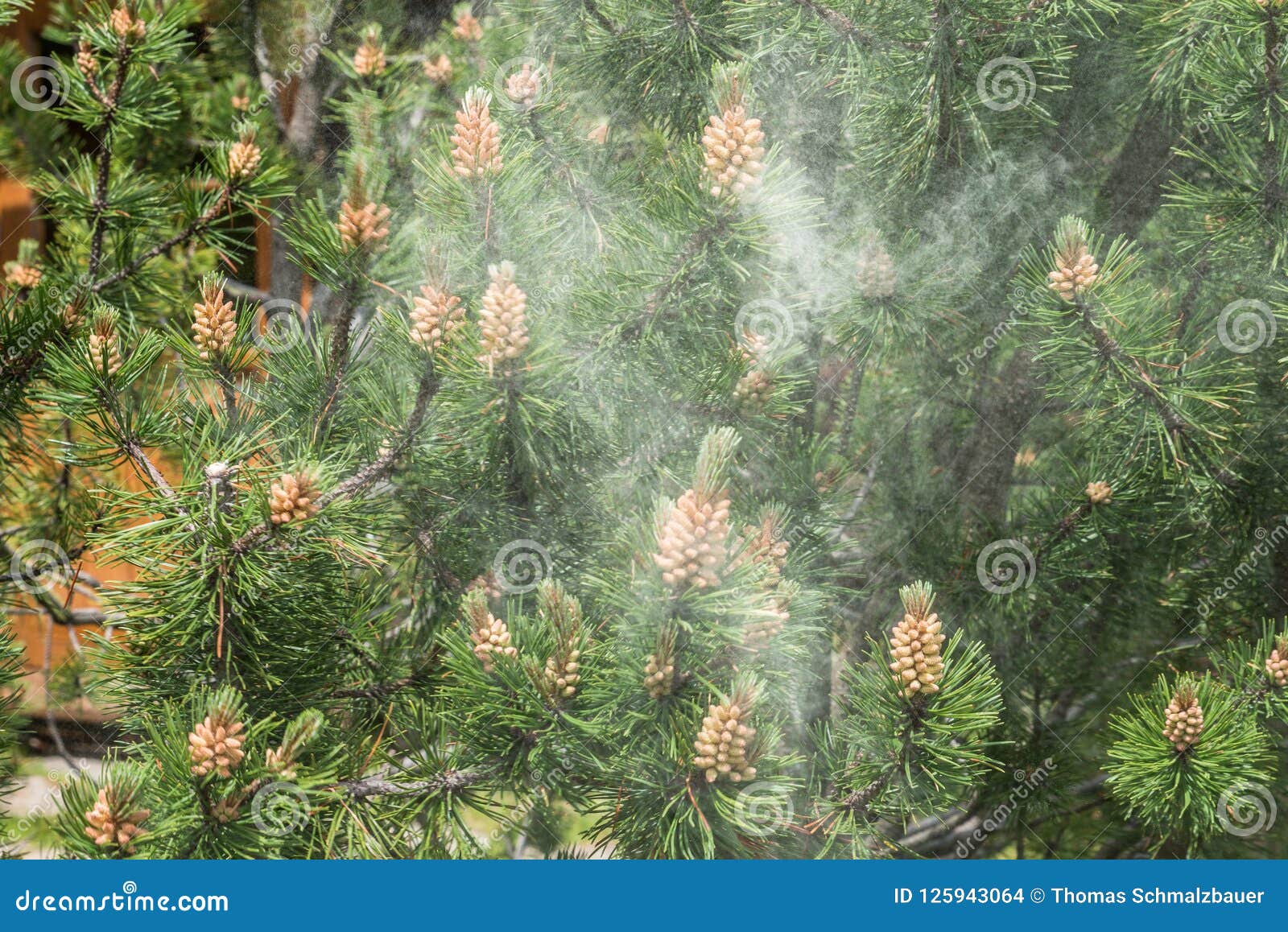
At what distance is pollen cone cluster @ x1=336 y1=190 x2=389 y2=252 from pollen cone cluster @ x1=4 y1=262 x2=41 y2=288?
42cm

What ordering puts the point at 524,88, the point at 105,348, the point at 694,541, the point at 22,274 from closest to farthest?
1. the point at 694,541
2. the point at 105,348
3. the point at 524,88
4. the point at 22,274

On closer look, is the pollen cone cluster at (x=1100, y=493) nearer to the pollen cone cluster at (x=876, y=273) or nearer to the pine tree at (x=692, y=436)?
the pine tree at (x=692, y=436)

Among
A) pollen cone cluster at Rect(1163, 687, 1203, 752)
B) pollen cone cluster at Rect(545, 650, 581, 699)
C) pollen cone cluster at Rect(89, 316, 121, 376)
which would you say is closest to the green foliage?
pollen cone cluster at Rect(1163, 687, 1203, 752)

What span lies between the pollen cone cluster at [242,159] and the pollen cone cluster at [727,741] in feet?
1.83

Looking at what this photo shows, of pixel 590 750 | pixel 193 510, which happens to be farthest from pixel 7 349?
pixel 590 750

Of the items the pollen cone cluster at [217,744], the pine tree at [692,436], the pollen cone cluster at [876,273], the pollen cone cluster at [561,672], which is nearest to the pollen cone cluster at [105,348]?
the pine tree at [692,436]

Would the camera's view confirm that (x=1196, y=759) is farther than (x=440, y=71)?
No

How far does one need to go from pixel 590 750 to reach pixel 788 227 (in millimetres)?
349

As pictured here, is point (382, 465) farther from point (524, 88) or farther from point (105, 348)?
point (524, 88)

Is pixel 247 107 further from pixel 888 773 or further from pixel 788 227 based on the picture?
pixel 888 773

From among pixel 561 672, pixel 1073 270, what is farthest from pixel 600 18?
pixel 561 672

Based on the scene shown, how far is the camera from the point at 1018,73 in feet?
2.33

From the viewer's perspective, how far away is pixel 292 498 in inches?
22.4

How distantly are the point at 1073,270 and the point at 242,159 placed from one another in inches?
24.5
